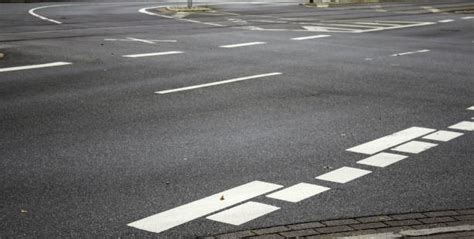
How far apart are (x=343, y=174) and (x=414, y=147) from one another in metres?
1.53

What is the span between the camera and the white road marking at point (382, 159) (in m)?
8.30

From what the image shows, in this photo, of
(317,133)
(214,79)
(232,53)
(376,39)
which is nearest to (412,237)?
(317,133)

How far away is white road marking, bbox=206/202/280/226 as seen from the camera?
6453mm

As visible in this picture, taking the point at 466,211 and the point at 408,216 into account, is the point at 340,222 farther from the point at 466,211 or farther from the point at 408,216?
the point at 466,211

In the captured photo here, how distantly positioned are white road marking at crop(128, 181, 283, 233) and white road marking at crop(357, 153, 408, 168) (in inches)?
52.6

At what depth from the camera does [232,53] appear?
18.7 metres

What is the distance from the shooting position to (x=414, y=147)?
9062 millimetres

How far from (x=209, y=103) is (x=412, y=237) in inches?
246

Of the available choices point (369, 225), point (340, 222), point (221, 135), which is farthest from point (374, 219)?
point (221, 135)

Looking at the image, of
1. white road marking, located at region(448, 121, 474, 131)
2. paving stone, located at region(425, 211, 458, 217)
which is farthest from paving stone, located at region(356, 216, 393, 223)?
white road marking, located at region(448, 121, 474, 131)

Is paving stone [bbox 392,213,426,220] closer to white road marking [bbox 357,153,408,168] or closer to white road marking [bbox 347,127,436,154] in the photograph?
white road marking [bbox 357,153,408,168]

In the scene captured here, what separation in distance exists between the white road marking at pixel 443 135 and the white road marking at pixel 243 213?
3394 mm

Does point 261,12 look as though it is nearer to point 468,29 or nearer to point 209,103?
point 468,29

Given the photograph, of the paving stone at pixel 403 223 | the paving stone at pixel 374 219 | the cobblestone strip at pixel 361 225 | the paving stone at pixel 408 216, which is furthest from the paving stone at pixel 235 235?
the paving stone at pixel 408 216
